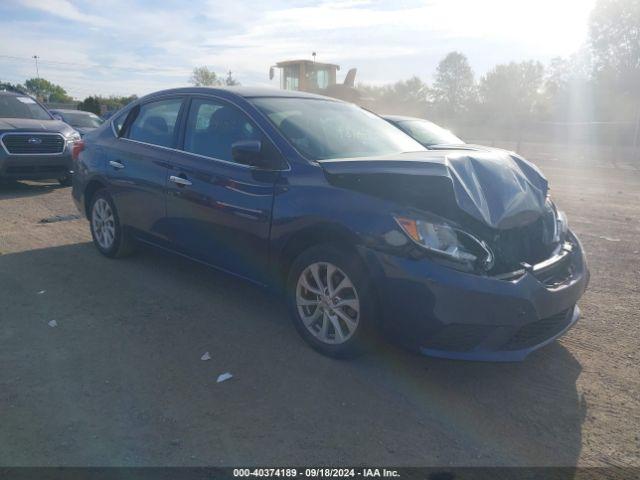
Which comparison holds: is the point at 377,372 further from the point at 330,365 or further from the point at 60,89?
the point at 60,89

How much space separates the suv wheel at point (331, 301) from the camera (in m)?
3.49

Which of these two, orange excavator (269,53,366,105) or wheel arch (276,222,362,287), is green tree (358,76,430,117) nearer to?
orange excavator (269,53,366,105)

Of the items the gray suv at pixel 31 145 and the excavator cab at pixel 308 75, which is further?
the excavator cab at pixel 308 75

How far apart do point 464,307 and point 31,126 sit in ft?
31.9

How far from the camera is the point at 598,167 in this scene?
2041 centimetres

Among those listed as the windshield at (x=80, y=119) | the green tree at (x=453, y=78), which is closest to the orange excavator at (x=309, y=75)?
the windshield at (x=80, y=119)

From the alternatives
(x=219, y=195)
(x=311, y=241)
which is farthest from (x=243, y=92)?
(x=311, y=241)

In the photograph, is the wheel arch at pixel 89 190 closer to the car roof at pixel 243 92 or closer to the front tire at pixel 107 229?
the front tire at pixel 107 229

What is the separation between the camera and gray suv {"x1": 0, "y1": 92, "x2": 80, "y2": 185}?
32.7 ft

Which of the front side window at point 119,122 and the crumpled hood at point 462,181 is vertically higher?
the front side window at point 119,122

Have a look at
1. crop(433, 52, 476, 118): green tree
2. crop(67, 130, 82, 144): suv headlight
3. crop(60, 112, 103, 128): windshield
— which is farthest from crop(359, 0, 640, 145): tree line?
crop(67, 130, 82, 144): suv headlight

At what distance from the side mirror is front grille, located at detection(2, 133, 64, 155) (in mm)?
7667

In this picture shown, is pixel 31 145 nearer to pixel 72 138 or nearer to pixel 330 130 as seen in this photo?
pixel 72 138

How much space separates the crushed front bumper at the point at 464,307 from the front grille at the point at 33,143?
8.81m
